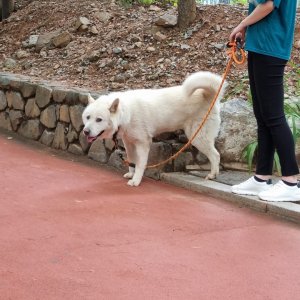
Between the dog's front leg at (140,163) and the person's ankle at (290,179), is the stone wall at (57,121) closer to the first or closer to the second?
the dog's front leg at (140,163)

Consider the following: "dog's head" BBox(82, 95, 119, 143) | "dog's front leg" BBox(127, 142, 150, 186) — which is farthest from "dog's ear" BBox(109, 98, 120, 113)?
"dog's front leg" BBox(127, 142, 150, 186)

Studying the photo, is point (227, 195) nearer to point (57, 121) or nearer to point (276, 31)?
point (276, 31)

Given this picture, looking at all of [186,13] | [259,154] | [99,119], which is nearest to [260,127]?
[259,154]

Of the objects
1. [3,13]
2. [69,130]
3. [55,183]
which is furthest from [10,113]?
[3,13]

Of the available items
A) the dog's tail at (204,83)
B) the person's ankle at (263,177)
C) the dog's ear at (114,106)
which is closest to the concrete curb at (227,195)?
the person's ankle at (263,177)

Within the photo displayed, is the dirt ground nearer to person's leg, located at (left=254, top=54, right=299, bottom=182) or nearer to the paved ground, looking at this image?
person's leg, located at (left=254, top=54, right=299, bottom=182)

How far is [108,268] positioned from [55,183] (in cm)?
227

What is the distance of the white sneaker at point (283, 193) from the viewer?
14.2 feet

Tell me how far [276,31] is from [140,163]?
6.23ft

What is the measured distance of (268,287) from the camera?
2949 mm

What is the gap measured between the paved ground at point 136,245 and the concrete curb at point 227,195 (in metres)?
0.07

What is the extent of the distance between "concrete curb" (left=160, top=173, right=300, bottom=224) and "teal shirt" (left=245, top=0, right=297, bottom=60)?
116 cm

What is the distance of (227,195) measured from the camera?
4.75 meters

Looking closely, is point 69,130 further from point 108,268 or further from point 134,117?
point 108,268
